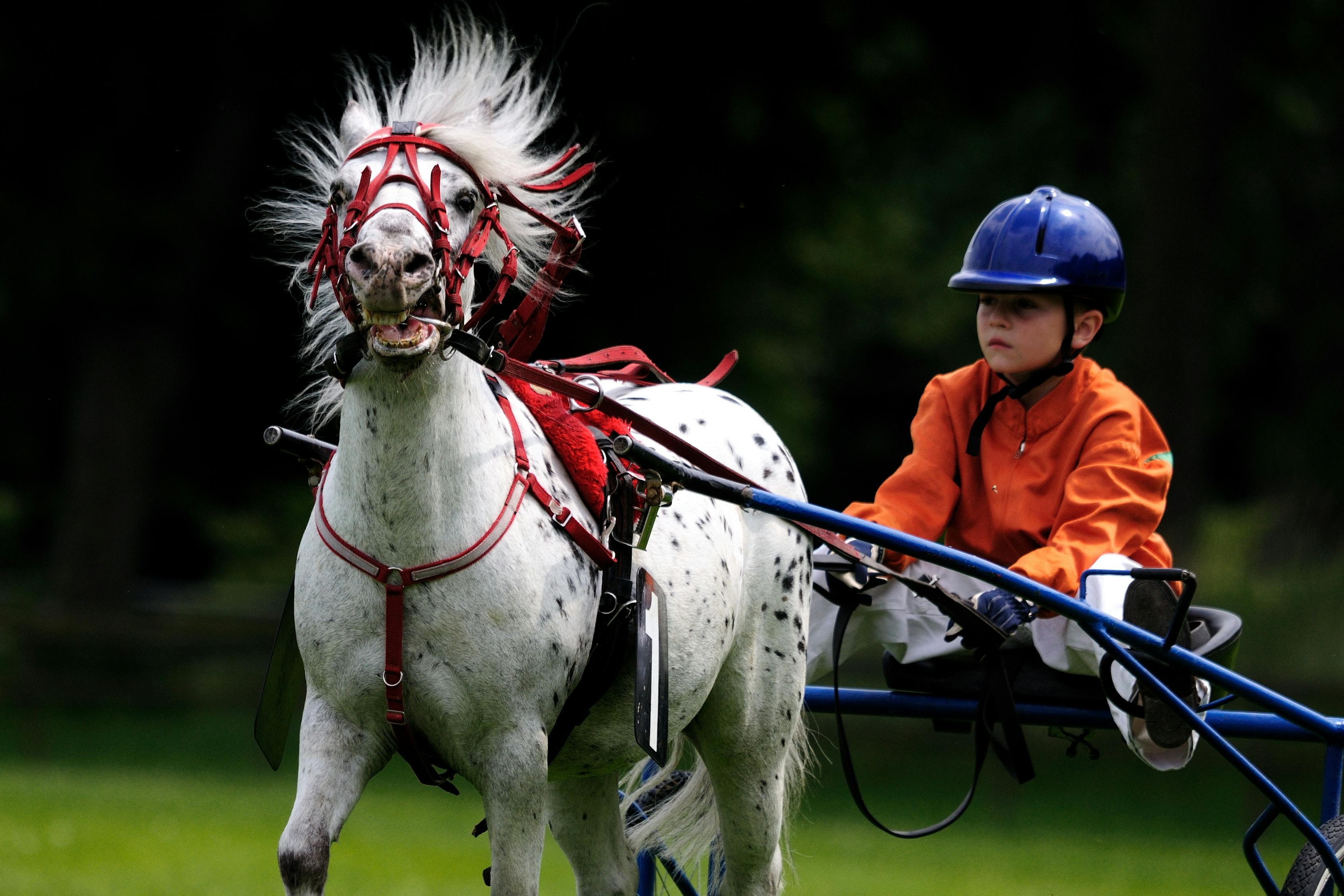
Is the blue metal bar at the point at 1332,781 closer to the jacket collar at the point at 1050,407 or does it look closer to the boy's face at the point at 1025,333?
the jacket collar at the point at 1050,407

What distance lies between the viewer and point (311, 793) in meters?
3.24

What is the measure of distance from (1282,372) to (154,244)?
13111 mm

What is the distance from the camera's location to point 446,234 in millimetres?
3221

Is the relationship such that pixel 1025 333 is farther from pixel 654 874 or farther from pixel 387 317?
pixel 387 317

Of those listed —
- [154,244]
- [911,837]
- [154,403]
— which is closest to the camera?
[911,837]

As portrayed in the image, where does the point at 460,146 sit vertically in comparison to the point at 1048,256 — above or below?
above

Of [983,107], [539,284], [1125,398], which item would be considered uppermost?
[983,107]

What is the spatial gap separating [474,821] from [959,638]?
8.12m

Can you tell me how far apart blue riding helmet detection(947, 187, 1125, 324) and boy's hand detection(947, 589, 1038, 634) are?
0.99 meters

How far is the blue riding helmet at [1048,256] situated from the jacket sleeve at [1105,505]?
0.42 metres

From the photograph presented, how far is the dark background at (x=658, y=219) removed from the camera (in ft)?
44.9

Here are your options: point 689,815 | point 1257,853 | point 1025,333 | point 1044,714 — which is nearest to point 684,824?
point 689,815

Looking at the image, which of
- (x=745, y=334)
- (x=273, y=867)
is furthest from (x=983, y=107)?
(x=273, y=867)

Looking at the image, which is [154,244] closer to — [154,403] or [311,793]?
[154,403]
